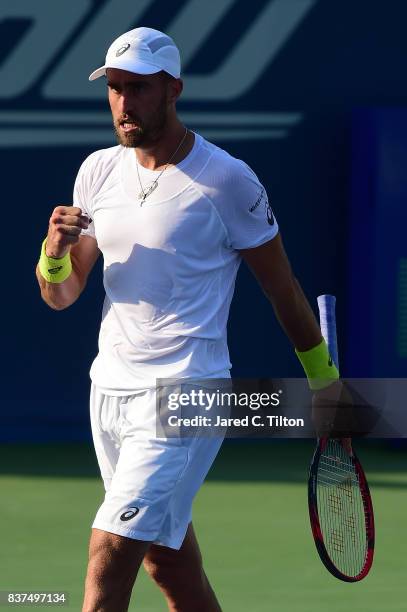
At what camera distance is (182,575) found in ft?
13.9

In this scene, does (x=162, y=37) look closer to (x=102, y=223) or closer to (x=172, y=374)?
(x=102, y=223)

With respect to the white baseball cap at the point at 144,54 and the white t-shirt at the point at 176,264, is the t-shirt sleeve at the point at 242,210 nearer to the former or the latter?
the white t-shirt at the point at 176,264

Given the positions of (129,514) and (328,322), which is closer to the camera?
(129,514)

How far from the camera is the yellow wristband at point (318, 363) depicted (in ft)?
14.4

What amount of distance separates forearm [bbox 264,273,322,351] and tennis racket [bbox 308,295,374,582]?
211 mm

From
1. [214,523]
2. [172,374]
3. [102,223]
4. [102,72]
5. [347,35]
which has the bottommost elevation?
[214,523]

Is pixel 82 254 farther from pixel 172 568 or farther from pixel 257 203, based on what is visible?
pixel 172 568

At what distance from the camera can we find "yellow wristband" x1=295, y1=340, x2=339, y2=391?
14.4 feet

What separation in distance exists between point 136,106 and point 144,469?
0.94 metres

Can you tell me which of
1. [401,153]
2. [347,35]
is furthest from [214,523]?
[347,35]

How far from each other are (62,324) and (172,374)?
447cm

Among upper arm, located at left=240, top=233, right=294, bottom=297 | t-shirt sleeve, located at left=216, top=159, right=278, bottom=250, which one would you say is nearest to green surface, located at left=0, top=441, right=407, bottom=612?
upper arm, located at left=240, top=233, right=294, bottom=297

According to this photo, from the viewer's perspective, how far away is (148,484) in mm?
4004

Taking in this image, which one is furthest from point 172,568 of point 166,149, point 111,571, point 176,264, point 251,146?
point 251,146
